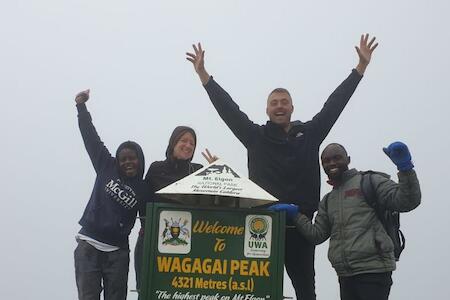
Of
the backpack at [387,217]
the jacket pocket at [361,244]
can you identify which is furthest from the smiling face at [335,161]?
the jacket pocket at [361,244]

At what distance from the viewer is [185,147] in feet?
17.9

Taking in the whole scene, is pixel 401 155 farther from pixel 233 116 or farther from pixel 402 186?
pixel 233 116

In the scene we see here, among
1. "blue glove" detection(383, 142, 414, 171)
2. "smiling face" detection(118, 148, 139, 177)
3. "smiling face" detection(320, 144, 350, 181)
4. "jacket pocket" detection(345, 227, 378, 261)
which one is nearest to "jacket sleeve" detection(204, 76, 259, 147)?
"smiling face" detection(320, 144, 350, 181)

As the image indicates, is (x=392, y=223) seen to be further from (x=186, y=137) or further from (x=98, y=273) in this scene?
(x=98, y=273)

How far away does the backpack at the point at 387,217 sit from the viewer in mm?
4617

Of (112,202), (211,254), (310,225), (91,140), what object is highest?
(91,140)

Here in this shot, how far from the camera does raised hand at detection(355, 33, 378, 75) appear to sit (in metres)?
5.68

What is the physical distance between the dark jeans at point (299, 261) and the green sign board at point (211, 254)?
586mm

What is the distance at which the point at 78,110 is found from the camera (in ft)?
19.0

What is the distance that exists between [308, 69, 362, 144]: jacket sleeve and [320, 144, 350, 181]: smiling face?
1.61 feet

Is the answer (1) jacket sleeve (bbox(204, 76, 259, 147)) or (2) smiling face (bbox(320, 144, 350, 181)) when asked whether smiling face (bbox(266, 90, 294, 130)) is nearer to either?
(1) jacket sleeve (bbox(204, 76, 259, 147))

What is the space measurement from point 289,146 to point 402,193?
135 cm

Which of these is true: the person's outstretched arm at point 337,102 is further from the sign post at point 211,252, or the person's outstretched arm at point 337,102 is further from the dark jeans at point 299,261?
the sign post at point 211,252

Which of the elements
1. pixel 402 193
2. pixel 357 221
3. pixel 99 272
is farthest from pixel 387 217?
pixel 99 272
